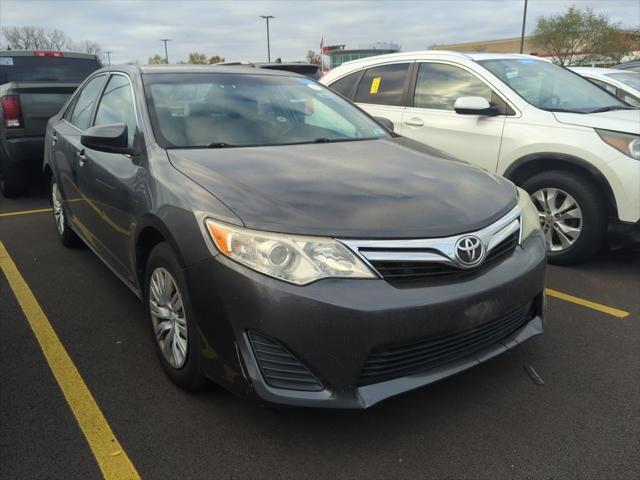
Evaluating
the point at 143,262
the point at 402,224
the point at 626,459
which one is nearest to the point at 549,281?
the point at 626,459

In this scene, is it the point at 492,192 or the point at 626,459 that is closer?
the point at 626,459

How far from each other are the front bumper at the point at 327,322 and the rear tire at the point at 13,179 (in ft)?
18.9

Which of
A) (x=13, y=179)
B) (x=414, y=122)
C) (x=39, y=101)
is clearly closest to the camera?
(x=414, y=122)

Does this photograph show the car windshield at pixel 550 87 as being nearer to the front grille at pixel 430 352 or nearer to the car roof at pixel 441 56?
the car roof at pixel 441 56

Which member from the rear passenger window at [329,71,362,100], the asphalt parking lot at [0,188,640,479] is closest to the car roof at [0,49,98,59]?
the rear passenger window at [329,71,362,100]

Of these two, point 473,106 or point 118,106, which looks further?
point 473,106

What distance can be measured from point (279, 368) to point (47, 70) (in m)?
8.19

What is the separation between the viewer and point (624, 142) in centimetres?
399

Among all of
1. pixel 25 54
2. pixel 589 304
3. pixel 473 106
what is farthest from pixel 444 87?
pixel 25 54

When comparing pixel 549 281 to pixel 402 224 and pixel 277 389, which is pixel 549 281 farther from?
pixel 277 389

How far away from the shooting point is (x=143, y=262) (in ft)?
9.24

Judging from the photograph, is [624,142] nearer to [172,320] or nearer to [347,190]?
[347,190]

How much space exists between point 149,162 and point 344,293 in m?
1.36

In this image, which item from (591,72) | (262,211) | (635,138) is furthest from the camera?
(591,72)
